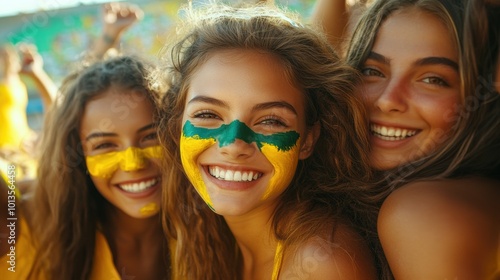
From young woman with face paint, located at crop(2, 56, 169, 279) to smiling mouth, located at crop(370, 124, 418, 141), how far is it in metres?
0.93

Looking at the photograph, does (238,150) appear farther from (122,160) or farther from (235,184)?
(122,160)

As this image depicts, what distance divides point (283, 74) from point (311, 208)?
0.51 meters

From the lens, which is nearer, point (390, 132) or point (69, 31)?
point (390, 132)

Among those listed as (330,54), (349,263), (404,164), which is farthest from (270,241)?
(330,54)

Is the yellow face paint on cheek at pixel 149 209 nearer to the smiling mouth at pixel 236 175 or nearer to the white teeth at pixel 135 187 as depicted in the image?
the white teeth at pixel 135 187

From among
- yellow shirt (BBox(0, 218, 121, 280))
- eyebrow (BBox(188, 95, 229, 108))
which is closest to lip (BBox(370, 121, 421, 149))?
eyebrow (BBox(188, 95, 229, 108))

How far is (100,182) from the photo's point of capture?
2330mm

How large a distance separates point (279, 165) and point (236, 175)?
0.15m

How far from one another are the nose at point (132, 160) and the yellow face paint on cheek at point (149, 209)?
0.58 feet

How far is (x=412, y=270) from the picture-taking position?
1545 millimetres

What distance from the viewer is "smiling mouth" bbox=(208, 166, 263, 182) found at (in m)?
1.81

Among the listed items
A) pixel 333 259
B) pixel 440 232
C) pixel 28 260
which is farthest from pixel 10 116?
pixel 440 232

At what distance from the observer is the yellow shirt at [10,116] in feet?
13.7

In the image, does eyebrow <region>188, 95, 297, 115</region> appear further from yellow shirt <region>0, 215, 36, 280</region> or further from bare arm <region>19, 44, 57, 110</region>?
bare arm <region>19, 44, 57, 110</region>
